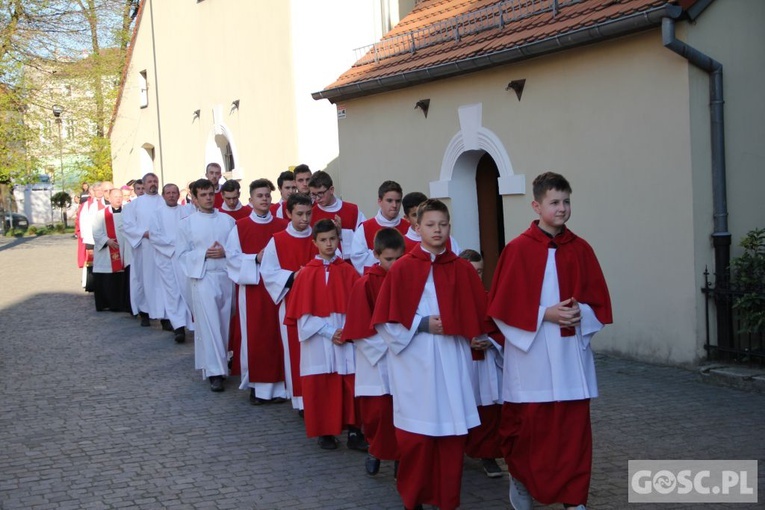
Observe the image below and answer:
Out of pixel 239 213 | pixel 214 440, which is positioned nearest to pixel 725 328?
pixel 214 440

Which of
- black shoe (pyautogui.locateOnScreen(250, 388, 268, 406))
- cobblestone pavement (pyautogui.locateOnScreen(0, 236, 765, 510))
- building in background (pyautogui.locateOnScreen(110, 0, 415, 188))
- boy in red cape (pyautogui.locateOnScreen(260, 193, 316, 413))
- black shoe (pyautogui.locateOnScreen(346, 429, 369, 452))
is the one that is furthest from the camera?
building in background (pyautogui.locateOnScreen(110, 0, 415, 188))

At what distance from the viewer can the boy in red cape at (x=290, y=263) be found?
8508 millimetres

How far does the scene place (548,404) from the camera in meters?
5.52

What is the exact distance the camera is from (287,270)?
8578 mm

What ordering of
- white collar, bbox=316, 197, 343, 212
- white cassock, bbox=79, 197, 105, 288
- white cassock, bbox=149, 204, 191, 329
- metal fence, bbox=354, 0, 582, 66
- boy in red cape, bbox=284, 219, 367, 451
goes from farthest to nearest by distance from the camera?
white cassock, bbox=79, 197, 105, 288, white cassock, bbox=149, 204, 191, 329, metal fence, bbox=354, 0, 582, 66, white collar, bbox=316, 197, 343, 212, boy in red cape, bbox=284, 219, 367, 451

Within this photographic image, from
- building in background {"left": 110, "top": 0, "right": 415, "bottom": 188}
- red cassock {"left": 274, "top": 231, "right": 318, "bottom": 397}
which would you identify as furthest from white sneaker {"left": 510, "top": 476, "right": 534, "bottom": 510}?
building in background {"left": 110, "top": 0, "right": 415, "bottom": 188}

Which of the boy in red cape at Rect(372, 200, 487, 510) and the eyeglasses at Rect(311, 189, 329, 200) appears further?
the eyeglasses at Rect(311, 189, 329, 200)

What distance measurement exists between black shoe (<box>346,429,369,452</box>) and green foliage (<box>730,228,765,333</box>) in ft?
12.0

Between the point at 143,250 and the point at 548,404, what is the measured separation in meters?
10.9

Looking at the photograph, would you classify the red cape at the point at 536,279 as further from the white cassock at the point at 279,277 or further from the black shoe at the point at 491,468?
the white cassock at the point at 279,277

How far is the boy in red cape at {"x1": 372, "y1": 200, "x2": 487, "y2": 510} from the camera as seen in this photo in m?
5.68

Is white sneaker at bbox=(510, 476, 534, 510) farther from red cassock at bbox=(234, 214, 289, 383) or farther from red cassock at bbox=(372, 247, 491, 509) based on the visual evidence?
red cassock at bbox=(234, 214, 289, 383)

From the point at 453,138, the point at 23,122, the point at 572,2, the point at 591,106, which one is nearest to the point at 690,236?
the point at 591,106

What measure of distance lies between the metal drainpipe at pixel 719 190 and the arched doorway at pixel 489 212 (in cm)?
424
